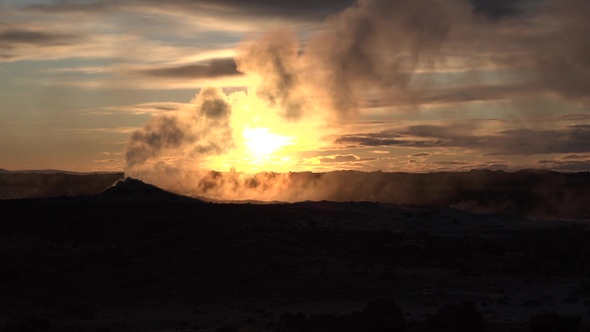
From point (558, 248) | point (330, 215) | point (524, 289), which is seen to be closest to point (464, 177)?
point (330, 215)

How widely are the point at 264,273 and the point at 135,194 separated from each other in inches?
939

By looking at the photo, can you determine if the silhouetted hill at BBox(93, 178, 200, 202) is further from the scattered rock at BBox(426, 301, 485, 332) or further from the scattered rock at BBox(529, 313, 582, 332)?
the scattered rock at BBox(529, 313, 582, 332)

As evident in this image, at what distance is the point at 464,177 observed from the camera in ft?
443

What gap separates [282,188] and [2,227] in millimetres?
51506

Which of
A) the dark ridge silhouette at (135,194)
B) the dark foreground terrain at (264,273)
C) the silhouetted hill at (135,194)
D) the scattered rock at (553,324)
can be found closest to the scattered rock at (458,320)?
the dark foreground terrain at (264,273)

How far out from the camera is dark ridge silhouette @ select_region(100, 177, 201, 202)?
157 ft

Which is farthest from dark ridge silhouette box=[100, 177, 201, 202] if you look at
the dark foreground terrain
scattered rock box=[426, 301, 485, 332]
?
scattered rock box=[426, 301, 485, 332]

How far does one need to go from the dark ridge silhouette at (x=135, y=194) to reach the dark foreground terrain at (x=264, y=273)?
4472 millimetres

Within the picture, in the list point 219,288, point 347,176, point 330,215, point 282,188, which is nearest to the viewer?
point 219,288

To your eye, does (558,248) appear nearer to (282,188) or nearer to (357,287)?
(357,287)

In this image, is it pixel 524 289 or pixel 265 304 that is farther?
pixel 524 289

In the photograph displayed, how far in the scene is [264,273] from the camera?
26.7m

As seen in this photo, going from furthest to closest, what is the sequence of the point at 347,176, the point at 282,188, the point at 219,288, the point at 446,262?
the point at 347,176
the point at 282,188
the point at 446,262
the point at 219,288

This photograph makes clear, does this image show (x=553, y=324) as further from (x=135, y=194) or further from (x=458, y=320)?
(x=135, y=194)
